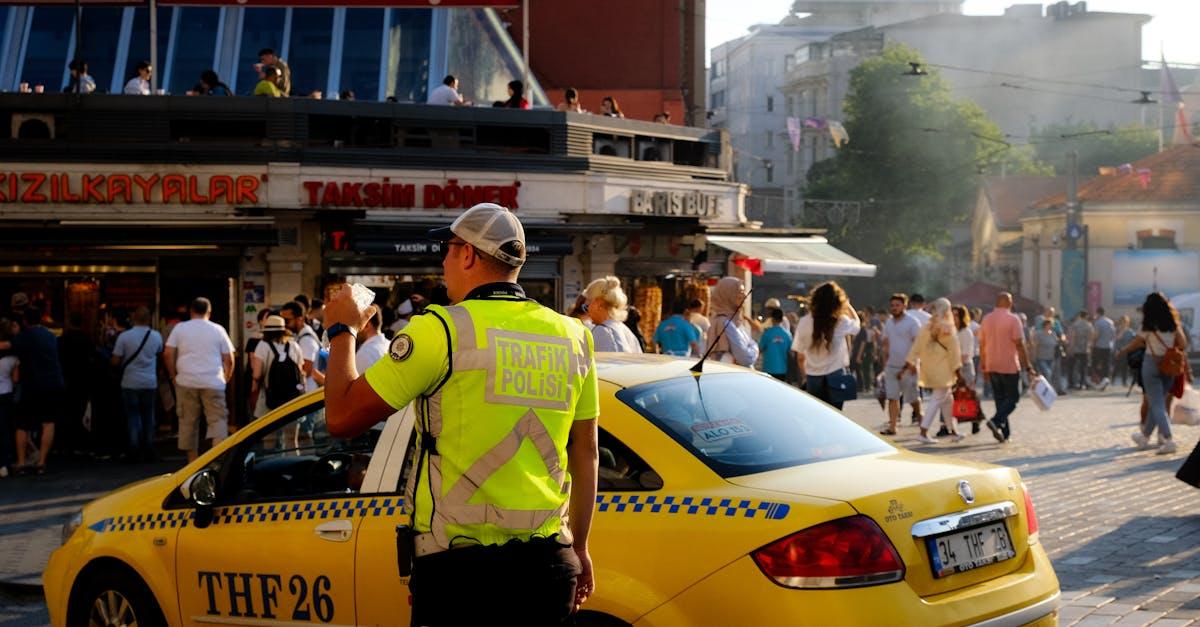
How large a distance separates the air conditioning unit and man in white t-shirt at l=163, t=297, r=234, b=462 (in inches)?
289

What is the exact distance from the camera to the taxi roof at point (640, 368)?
5.63 metres

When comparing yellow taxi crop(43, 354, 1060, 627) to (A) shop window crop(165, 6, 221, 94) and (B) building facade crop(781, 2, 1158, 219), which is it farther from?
(B) building facade crop(781, 2, 1158, 219)

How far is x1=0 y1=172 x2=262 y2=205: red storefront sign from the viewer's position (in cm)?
Result: 2006

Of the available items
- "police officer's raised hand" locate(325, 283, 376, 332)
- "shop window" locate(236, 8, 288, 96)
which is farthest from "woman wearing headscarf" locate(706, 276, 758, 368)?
"shop window" locate(236, 8, 288, 96)

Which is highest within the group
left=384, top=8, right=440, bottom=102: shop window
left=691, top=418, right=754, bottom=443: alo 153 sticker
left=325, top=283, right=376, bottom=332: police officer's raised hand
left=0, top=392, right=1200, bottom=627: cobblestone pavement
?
left=384, top=8, right=440, bottom=102: shop window

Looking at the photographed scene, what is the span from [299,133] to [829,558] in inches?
679

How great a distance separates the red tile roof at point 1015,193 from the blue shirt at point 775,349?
2411 inches

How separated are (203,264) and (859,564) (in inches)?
650

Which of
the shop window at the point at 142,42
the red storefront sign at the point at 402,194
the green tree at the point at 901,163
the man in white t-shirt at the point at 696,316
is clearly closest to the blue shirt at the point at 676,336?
the man in white t-shirt at the point at 696,316

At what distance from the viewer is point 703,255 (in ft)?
83.5

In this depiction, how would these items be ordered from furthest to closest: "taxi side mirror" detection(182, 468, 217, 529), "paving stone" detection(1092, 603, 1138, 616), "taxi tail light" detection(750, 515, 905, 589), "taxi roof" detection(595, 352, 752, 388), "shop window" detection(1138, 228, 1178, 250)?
1. "shop window" detection(1138, 228, 1178, 250)
2. "paving stone" detection(1092, 603, 1138, 616)
3. "taxi side mirror" detection(182, 468, 217, 529)
4. "taxi roof" detection(595, 352, 752, 388)
5. "taxi tail light" detection(750, 515, 905, 589)

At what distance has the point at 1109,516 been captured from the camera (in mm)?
11125

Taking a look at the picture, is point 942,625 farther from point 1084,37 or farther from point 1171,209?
point 1084,37

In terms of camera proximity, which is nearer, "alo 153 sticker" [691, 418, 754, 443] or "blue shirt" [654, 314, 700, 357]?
"alo 153 sticker" [691, 418, 754, 443]
